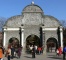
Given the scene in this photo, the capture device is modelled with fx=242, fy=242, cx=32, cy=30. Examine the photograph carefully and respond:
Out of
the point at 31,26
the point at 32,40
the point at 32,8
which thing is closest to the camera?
the point at 31,26

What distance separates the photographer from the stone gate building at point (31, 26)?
162 ft

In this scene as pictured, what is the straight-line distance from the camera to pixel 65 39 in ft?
206

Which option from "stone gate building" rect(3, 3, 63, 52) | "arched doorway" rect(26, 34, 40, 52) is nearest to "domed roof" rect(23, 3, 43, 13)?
"stone gate building" rect(3, 3, 63, 52)

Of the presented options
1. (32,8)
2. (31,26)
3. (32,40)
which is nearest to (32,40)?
(32,40)

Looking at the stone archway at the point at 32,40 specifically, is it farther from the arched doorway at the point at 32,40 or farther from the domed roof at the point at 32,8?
the domed roof at the point at 32,8

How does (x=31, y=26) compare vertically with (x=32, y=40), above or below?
above

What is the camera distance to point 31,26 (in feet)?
164

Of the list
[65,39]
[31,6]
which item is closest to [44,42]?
[31,6]

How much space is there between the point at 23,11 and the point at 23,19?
5.49 feet

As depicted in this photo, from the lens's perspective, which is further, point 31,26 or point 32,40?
point 32,40

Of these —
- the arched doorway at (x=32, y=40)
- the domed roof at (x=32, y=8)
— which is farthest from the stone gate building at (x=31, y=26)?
the arched doorway at (x=32, y=40)

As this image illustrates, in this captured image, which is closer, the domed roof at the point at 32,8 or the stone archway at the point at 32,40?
the domed roof at the point at 32,8

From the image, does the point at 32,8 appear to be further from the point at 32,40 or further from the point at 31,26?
the point at 32,40

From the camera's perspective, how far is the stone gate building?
162 ft
